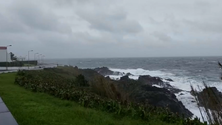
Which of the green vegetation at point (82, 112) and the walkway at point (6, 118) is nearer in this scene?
the walkway at point (6, 118)

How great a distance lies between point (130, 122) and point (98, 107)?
209cm

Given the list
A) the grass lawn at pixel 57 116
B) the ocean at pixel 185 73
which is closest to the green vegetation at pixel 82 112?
the grass lawn at pixel 57 116

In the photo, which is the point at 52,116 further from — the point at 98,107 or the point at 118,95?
the point at 118,95

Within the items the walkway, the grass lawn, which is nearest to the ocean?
the grass lawn

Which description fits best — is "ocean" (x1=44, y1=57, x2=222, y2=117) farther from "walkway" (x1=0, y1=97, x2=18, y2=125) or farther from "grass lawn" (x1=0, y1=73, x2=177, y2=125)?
"walkway" (x1=0, y1=97, x2=18, y2=125)

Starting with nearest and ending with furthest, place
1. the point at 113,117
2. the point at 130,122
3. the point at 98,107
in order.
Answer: the point at 130,122 < the point at 113,117 < the point at 98,107

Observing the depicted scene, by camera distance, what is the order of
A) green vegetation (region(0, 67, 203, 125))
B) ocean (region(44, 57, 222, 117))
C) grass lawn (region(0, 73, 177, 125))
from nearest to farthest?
grass lawn (region(0, 73, 177, 125)) → green vegetation (region(0, 67, 203, 125)) → ocean (region(44, 57, 222, 117))

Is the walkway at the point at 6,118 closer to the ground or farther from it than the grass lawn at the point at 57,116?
farther from it

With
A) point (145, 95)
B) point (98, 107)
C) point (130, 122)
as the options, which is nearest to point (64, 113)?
point (98, 107)

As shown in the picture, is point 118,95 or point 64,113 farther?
point 118,95

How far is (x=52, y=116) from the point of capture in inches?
289

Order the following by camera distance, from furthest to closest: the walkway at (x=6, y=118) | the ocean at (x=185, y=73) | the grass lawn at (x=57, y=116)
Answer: the ocean at (x=185, y=73), the grass lawn at (x=57, y=116), the walkway at (x=6, y=118)

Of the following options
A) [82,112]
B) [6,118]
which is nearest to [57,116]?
[82,112]

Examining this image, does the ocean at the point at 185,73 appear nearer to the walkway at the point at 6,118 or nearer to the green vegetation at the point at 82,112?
the green vegetation at the point at 82,112
